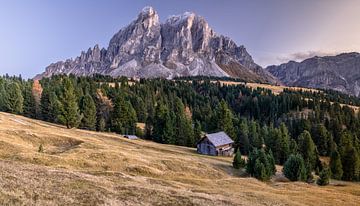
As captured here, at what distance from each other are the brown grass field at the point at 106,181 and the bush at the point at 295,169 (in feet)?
10.6

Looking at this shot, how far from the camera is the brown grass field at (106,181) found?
27734 mm

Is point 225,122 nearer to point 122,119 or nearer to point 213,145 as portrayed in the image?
point 213,145

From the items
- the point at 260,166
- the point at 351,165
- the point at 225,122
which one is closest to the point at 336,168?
the point at 351,165

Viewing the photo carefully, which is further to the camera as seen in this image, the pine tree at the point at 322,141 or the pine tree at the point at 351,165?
the pine tree at the point at 322,141

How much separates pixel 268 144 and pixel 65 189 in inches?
3423

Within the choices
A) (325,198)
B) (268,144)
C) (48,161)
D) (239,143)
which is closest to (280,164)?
(268,144)

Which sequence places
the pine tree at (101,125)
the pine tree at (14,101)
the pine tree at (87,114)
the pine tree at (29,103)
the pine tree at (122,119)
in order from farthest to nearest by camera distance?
1. the pine tree at (29,103)
2. the pine tree at (101,125)
3. the pine tree at (122,119)
4. the pine tree at (14,101)
5. the pine tree at (87,114)

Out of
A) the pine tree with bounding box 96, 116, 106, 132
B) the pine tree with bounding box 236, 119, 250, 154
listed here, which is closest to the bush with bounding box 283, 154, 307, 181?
the pine tree with bounding box 236, 119, 250, 154

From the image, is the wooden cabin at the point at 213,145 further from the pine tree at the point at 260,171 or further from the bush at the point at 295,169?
the pine tree at the point at 260,171

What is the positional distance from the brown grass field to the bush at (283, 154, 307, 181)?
322 centimetres

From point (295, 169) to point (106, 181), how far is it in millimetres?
50064

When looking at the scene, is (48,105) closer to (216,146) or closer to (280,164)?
→ (216,146)

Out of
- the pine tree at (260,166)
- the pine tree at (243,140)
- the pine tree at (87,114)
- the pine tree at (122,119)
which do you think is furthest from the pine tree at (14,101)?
the pine tree at (260,166)

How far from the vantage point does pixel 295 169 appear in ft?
239
